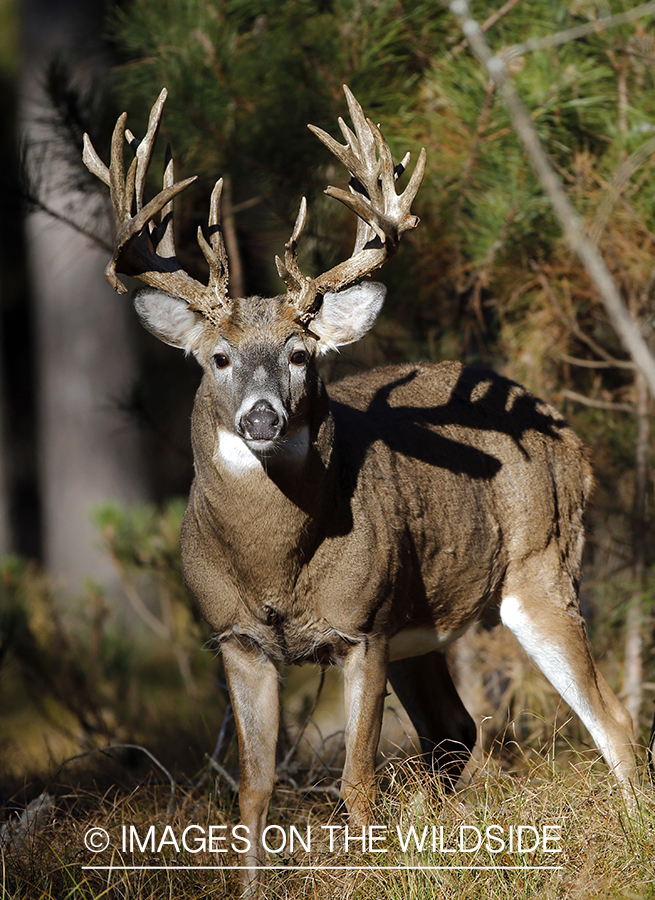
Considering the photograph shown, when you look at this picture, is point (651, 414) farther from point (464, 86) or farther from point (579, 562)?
point (464, 86)

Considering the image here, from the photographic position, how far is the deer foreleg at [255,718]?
3904mm

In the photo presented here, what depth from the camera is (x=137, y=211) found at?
12.6 ft

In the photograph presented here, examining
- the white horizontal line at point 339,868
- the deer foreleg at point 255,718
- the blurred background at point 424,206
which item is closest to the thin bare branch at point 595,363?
the blurred background at point 424,206

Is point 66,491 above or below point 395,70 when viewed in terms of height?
below

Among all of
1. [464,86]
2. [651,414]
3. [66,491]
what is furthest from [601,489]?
[66,491]

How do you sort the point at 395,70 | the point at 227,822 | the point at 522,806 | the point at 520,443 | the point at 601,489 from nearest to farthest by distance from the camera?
the point at 522,806 < the point at 227,822 < the point at 520,443 < the point at 395,70 < the point at 601,489

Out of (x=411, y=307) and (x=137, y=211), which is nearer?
(x=137, y=211)

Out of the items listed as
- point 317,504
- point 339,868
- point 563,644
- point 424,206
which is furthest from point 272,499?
point 424,206

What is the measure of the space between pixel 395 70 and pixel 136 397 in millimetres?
2347

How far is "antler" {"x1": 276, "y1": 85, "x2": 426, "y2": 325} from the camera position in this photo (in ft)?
12.4

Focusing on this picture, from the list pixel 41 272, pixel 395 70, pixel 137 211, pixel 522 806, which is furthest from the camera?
pixel 41 272

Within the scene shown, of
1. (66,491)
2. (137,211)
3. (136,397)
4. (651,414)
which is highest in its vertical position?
(137,211)

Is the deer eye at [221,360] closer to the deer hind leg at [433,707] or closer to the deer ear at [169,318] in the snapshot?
the deer ear at [169,318]

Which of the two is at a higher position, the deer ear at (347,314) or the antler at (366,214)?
the antler at (366,214)
